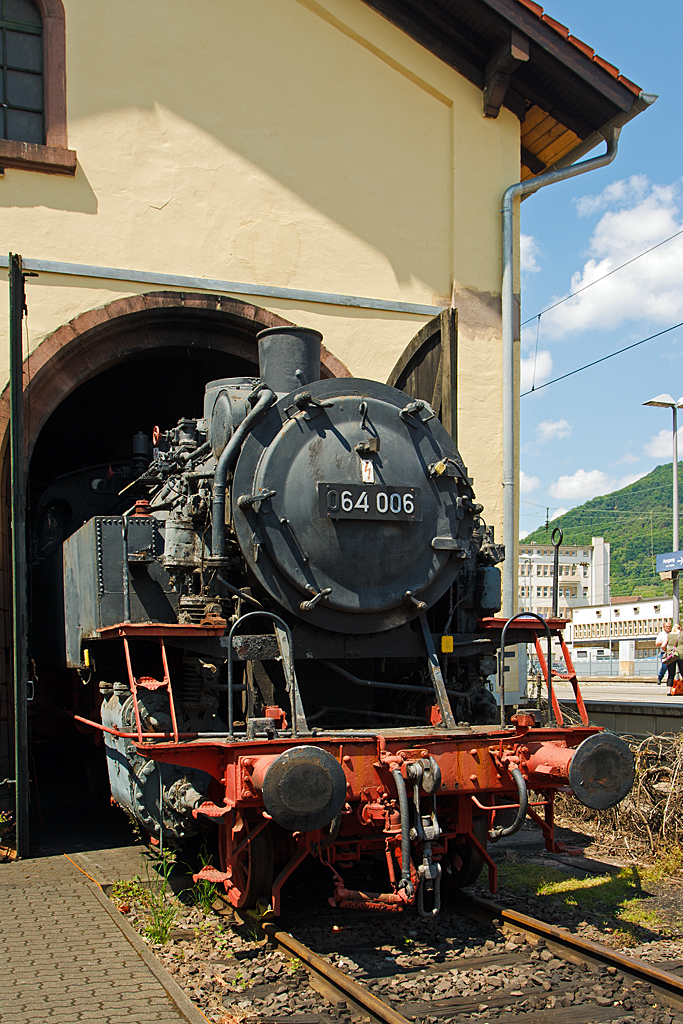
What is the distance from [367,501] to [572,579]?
66.6 meters

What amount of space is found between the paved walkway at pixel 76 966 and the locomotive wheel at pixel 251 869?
57cm

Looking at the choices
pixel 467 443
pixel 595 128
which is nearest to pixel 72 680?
pixel 467 443

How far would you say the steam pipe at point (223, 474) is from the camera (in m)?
5.41

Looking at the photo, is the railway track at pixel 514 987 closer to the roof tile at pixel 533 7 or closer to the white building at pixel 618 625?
the roof tile at pixel 533 7

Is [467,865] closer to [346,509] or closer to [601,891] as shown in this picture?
[601,891]

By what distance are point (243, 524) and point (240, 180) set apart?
510cm

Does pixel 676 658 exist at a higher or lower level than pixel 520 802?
lower

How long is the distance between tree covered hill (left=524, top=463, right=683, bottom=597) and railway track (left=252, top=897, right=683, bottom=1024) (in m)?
70.3

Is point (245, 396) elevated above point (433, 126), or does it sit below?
below

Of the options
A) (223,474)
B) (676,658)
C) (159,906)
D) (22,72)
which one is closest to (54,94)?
(22,72)

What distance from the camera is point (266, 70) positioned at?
9.24 m

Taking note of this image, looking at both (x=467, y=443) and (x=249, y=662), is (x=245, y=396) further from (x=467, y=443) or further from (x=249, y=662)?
(x=467, y=443)

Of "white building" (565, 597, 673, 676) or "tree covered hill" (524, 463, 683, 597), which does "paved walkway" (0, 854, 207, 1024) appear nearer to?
"white building" (565, 597, 673, 676)

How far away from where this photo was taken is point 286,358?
6129 mm
